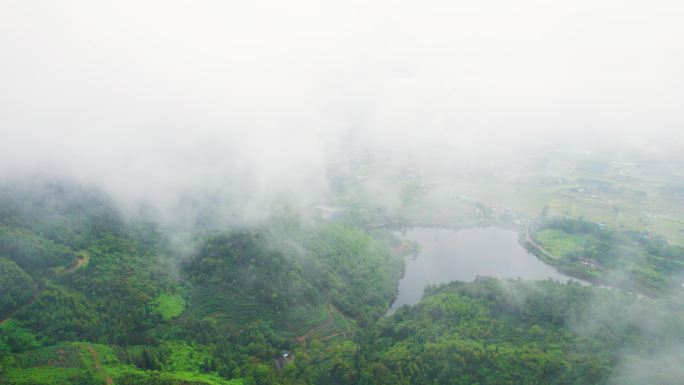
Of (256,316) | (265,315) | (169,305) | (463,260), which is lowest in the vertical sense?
(463,260)

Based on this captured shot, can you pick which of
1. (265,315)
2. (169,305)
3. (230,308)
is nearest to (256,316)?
(265,315)

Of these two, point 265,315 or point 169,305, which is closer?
point 169,305

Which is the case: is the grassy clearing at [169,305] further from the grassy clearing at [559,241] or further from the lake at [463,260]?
the grassy clearing at [559,241]

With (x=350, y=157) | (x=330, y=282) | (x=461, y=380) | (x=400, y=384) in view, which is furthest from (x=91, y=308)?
(x=350, y=157)

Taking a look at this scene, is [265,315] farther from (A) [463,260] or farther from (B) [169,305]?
(A) [463,260]

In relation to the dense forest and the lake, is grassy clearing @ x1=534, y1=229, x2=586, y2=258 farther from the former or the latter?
the dense forest

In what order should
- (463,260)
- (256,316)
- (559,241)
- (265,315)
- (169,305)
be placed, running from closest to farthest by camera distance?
(169,305)
(256,316)
(265,315)
(463,260)
(559,241)

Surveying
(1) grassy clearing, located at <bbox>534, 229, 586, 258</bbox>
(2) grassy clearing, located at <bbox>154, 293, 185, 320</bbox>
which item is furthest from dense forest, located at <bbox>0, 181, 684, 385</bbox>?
(1) grassy clearing, located at <bbox>534, 229, 586, 258</bbox>

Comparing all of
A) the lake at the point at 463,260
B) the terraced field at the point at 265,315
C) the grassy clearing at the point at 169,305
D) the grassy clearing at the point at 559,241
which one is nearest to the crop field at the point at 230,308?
the terraced field at the point at 265,315
